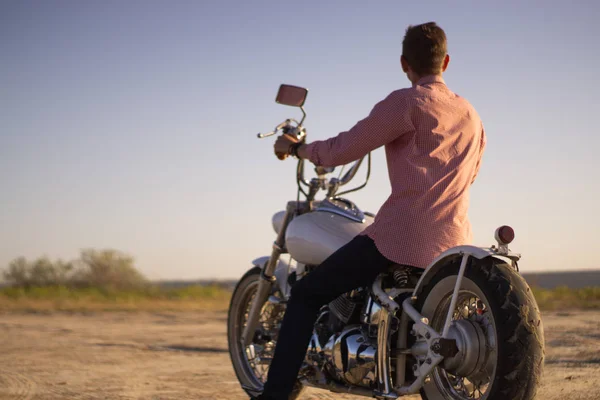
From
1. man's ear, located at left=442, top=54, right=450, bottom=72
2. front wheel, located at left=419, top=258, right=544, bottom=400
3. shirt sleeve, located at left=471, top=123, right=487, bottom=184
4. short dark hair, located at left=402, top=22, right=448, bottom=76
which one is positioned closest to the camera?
front wheel, located at left=419, top=258, right=544, bottom=400

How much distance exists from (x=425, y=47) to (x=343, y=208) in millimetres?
1252

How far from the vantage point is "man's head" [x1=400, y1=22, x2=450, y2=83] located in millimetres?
4168

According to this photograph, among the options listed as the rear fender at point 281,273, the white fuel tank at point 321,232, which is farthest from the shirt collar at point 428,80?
the rear fender at point 281,273

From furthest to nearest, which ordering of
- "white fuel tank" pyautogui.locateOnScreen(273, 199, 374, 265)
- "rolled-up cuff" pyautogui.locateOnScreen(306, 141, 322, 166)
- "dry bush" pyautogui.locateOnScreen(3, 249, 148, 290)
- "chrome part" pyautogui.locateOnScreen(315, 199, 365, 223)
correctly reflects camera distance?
"dry bush" pyautogui.locateOnScreen(3, 249, 148, 290) → "chrome part" pyautogui.locateOnScreen(315, 199, 365, 223) → "white fuel tank" pyautogui.locateOnScreen(273, 199, 374, 265) → "rolled-up cuff" pyautogui.locateOnScreen(306, 141, 322, 166)

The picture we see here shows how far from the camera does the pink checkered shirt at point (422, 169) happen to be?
4.03 metres

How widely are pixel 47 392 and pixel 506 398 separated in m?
3.70

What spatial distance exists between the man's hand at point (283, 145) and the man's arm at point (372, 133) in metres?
0.50

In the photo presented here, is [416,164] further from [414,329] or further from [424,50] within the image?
[414,329]

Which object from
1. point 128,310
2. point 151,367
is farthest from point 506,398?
point 128,310

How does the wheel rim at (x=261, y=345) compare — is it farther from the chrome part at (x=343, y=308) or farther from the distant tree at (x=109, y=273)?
the distant tree at (x=109, y=273)

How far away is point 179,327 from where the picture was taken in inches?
500

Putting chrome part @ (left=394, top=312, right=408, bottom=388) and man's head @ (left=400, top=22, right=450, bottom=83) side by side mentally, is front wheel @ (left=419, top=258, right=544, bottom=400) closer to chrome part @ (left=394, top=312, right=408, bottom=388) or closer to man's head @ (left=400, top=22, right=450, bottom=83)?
chrome part @ (left=394, top=312, right=408, bottom=388)

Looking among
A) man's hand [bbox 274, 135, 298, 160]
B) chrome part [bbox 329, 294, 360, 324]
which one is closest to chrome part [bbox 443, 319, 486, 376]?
chrome part [bbox 329, 294, 360, 324]

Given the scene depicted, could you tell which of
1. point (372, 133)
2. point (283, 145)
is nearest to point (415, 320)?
point (372, 133)
